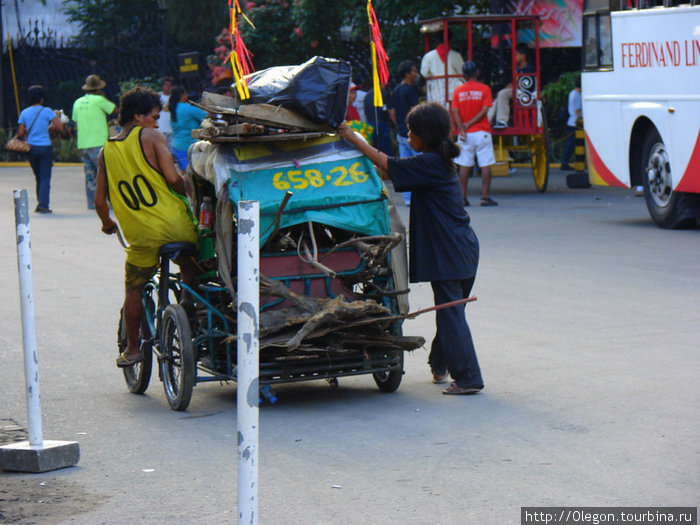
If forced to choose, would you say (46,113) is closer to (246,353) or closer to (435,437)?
(435,437)

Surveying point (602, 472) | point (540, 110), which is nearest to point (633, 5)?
point (540, 110)

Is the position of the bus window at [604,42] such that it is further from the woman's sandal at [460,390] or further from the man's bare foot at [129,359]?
the man's bare foot at [129,359]

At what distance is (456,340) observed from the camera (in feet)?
22.5

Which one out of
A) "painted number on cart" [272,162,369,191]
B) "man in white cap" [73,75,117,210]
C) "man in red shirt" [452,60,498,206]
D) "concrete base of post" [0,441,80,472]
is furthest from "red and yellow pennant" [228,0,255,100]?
"man in white cap" [73,75,117,210]

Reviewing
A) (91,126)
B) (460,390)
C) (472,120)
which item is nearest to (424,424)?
(460,390)

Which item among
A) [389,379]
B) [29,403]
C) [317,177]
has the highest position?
[317,177]

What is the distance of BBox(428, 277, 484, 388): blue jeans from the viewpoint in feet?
22.5

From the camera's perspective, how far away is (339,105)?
6.79 meters

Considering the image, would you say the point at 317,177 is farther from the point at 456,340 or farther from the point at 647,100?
the point at 647,100

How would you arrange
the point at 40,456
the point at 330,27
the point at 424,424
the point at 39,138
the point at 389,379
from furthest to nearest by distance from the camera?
the point at 330,27
the point at 39,138
the point at 389,379
the point at 424,424
the point at 40,456

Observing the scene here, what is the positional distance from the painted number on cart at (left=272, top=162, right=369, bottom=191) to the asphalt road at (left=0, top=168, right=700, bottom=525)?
3.99ft

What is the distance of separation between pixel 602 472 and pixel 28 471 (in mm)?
2547

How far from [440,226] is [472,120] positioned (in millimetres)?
10697

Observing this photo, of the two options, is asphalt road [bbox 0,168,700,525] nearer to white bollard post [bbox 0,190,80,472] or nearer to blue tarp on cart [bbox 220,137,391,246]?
white bollard post [bbox 0,190,80,472]
